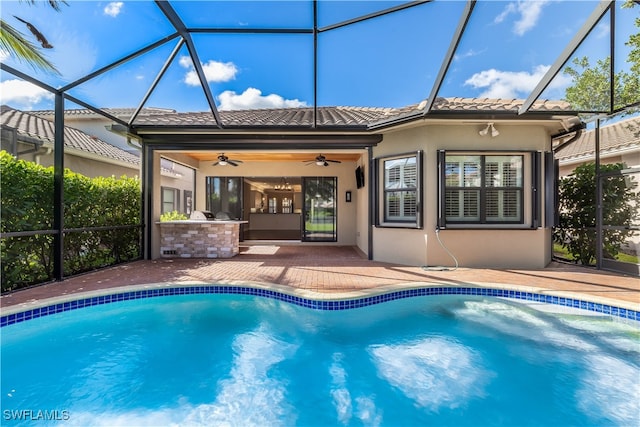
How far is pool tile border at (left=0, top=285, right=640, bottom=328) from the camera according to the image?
3.87 m

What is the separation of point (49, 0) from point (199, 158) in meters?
6.67

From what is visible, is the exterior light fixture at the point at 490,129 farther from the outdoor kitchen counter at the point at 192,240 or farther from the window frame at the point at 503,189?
the outdoor kitchen counter at the point at 192,240

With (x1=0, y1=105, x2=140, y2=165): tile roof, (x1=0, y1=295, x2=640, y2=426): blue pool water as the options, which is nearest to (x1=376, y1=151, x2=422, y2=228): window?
(x1=0, y1=295, x2=640, y2=426): blue pool water

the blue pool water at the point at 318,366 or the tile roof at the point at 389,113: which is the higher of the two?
the tile roof at the point at 389,113

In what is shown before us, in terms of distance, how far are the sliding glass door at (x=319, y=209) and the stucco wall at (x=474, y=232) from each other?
4563 millimetres

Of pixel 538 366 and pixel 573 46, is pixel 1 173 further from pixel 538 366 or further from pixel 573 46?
pixel 573 46

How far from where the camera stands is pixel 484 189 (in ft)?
21.6

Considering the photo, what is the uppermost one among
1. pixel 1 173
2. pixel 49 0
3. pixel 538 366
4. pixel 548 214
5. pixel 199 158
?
pixel 49 0

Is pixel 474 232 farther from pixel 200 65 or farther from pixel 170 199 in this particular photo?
pixel 170 199

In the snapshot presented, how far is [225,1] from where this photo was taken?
4652 mm

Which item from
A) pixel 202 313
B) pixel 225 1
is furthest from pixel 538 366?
pixel 225 1

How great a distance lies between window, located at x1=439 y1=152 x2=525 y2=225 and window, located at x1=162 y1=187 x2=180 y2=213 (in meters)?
12.5

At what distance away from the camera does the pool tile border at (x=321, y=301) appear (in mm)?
3866

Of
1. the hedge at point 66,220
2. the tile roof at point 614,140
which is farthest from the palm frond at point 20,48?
the tile roof at point 614,140
